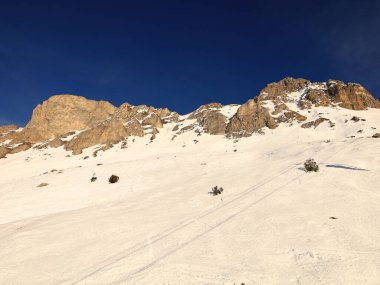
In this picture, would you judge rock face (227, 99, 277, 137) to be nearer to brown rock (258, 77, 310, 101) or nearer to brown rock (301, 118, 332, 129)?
brown rock (301, 118, 332, 129)

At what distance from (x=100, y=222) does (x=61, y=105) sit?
141 metres

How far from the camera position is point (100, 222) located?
19422 mm

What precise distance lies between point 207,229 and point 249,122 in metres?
89.3

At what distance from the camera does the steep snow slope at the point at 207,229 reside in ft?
36.2

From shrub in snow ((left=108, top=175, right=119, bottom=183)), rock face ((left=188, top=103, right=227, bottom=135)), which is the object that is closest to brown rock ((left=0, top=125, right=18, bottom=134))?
rock face ((left=188, top=103, right=227, bottom=135))

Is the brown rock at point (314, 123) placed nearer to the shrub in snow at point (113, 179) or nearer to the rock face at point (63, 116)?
the shrub in snow at point (113, 179)

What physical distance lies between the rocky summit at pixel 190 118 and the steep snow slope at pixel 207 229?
6855 centimetres

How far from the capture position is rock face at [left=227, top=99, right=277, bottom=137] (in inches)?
3927

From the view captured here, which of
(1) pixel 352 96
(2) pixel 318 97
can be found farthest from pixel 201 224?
(1) pixel 352 96

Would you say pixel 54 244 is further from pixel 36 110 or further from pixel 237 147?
pixel 36 110

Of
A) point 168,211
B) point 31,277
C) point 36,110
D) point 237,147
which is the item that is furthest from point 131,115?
point 31,277

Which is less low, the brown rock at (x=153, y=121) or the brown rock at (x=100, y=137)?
the brown rock at (x=153, y=121)

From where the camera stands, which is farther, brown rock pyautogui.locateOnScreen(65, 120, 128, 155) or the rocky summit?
brown rock pyautogui.locateOnScreen(65, 120, 128, 155)

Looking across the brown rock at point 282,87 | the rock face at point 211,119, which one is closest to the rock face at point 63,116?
the rock face at point 211,119
